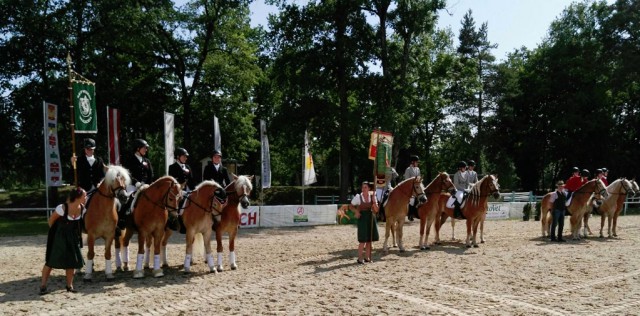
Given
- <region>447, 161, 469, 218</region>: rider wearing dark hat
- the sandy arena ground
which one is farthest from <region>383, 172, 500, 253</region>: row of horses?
the sandy arena ground

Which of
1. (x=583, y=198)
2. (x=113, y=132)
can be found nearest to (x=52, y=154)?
(x=113, y=132)

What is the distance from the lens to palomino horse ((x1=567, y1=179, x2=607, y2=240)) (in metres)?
17.3

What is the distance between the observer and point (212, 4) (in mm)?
31766

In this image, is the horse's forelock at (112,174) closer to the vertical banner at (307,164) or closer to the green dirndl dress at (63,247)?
the green dirndl dress at (63,247)

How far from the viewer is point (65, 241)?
8.76 metres

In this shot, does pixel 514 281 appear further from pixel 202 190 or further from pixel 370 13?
pixel 370 13

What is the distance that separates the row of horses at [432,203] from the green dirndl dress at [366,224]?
178 centimetres

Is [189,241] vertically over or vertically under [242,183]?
under

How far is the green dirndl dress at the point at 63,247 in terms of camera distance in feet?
28.4

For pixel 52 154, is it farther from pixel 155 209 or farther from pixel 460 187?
pixel 460 187

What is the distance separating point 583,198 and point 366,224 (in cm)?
1021

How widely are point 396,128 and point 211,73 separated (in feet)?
A: 46.3

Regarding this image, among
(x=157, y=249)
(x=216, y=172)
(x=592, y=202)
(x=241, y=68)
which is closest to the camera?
(x=157, y=249)

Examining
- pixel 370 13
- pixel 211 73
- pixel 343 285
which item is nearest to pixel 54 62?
pixel 211 73
